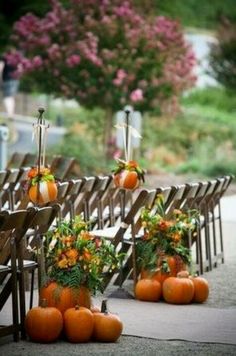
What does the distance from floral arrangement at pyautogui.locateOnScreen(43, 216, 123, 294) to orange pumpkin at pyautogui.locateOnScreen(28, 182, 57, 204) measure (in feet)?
4.06

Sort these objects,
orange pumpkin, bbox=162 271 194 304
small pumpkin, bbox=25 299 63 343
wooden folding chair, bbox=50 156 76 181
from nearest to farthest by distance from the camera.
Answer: small pumpkin, bbox=25 299 63 343 → orange pumpkin, bbox=162 271 194 304 → wooden folding chair, bbox=50 156 76 181

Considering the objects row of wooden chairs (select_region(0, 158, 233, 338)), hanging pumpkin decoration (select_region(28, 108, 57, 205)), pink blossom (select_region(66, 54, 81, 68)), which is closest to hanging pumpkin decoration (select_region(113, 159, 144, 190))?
row of wooden chairs (select_region(0, 158, 233, 338))

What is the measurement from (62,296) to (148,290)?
1.75 m

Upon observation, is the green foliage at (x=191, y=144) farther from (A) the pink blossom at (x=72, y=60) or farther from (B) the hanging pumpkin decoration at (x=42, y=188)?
(B) the hanging pumpkin decoration at (x=42, y=188)

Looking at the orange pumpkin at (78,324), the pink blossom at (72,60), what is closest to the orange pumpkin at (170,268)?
the orange pumpkin at (78,324)

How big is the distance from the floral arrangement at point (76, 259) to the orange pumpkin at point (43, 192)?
124cm

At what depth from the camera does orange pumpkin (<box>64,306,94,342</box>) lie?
343 inches

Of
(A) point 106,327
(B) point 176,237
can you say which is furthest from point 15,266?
(B) point 176,237

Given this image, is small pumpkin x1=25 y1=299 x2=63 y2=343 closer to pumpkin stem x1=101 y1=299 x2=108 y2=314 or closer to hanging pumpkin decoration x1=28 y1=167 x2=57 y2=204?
pumpkin stem x1=101 y1=299 x2=108 y2=314

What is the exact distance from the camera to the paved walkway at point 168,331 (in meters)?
8.52

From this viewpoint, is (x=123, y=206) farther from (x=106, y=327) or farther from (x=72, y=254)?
(x=106, y=327)

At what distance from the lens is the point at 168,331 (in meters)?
9.25

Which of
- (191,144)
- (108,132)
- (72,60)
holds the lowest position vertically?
(191,144)

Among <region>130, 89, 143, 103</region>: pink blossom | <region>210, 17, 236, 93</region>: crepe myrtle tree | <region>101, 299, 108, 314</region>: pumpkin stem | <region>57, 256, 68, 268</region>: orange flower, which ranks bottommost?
<region>101, 299, 108, 314</region>: pumpkin stem
